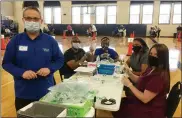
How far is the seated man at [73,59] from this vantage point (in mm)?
3143

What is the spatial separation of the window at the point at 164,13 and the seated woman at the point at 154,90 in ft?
48.4

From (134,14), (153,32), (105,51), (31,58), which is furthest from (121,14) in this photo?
(31,58)

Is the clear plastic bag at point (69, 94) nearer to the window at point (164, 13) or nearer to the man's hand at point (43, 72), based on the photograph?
the man's hand at point (43, 72)

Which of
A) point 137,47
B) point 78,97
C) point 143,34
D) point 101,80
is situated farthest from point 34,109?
point 143,34

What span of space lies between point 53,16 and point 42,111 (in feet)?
56.6

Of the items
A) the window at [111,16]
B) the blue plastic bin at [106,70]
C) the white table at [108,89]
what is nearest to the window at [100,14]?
the window at [111,16]

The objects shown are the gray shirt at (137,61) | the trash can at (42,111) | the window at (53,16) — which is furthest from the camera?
the window at (53,16)

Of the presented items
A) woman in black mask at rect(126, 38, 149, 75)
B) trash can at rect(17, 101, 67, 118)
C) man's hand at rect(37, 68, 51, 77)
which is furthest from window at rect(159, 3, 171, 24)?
trash can at rect(17, 101, 67, 118)

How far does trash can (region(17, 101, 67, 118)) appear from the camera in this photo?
118 cm

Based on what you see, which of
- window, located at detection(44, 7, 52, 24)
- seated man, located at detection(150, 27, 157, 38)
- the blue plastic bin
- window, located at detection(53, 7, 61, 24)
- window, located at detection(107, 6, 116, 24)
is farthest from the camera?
window, located at detection(53, 7, 61, 24)

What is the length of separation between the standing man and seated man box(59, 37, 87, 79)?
4.45ft

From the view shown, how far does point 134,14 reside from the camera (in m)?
16.8

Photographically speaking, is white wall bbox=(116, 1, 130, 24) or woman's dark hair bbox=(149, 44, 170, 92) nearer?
woman's dark hair bbox=(149, 44, 170, 92)

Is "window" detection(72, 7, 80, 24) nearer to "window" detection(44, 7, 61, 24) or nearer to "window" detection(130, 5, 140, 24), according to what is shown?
"window" detection(44, 7, 61, 24)
